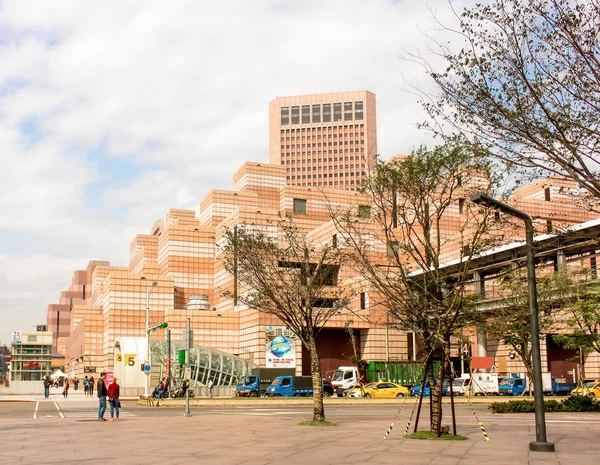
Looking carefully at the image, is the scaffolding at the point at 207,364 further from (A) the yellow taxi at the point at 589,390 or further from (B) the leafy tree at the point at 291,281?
(B) the leafy tree at the point at 291,281

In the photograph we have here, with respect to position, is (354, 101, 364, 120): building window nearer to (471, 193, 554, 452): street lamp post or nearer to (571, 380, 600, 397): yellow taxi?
(571, 380, 600, 397): yellow taxi

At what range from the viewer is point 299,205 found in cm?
10656

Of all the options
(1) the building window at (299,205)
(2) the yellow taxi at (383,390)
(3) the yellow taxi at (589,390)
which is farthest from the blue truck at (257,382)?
(1) the building window at (299,205)

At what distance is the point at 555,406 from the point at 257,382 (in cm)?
2921

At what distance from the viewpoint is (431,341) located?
66.4ft

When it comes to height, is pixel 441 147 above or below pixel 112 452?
above

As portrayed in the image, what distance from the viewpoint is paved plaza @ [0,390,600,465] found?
49.5ft

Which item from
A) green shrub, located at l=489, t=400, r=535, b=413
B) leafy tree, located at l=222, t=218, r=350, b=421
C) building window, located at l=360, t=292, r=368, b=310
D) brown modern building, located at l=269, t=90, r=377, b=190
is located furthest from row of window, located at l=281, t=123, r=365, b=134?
leafy tree, located at l=222, t=218, r=350, b=421

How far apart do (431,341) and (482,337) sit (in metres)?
58.5

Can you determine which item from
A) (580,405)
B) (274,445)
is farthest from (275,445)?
(580,405)

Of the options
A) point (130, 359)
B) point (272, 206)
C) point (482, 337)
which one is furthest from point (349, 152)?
point (130, 359)

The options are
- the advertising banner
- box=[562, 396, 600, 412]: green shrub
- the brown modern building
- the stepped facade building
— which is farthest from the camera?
the brown modern building

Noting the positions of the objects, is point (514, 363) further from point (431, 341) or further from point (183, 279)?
point (431, 341)

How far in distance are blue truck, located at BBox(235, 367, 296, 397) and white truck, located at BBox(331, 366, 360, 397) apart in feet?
15.4
